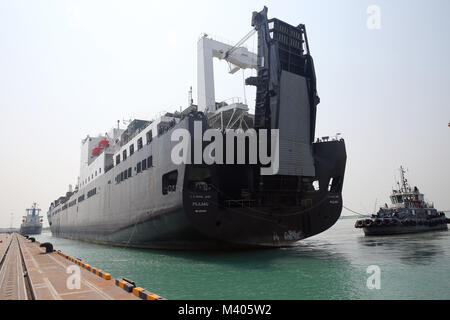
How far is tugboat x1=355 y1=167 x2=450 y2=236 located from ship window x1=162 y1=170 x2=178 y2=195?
25.9 meters

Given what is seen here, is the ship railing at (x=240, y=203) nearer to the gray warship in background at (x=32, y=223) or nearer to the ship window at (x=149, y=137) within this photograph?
the ship window at (x=149, y=137)

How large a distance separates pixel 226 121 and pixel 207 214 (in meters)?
5.97

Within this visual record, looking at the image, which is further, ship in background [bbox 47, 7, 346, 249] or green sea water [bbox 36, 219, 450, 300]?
ship in background [bbox 47, 7, 346, 249]

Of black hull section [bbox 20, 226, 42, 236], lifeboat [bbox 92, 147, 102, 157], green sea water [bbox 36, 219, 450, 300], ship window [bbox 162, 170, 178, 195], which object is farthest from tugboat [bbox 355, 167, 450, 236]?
black hull section [bbox 20, 226, 42, 236]

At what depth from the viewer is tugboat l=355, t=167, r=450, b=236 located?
3466 cm

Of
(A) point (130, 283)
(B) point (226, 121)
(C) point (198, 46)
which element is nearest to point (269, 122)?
(B) point (226, 121)

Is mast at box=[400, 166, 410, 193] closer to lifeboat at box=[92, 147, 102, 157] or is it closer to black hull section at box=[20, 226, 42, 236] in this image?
lifeboat at box=[92, 147, 102, 157]

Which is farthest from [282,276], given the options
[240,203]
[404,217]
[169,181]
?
[404,217]

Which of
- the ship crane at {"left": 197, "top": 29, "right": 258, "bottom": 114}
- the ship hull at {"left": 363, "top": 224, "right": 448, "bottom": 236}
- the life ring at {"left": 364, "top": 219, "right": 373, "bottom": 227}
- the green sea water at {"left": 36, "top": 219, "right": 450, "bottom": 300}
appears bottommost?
the ship hull at {"left": 363, "top": 224, "right": 448, "bottom": 236}

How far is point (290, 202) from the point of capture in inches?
746

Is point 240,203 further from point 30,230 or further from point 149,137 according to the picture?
point 30,230

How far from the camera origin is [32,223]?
9631 cm
